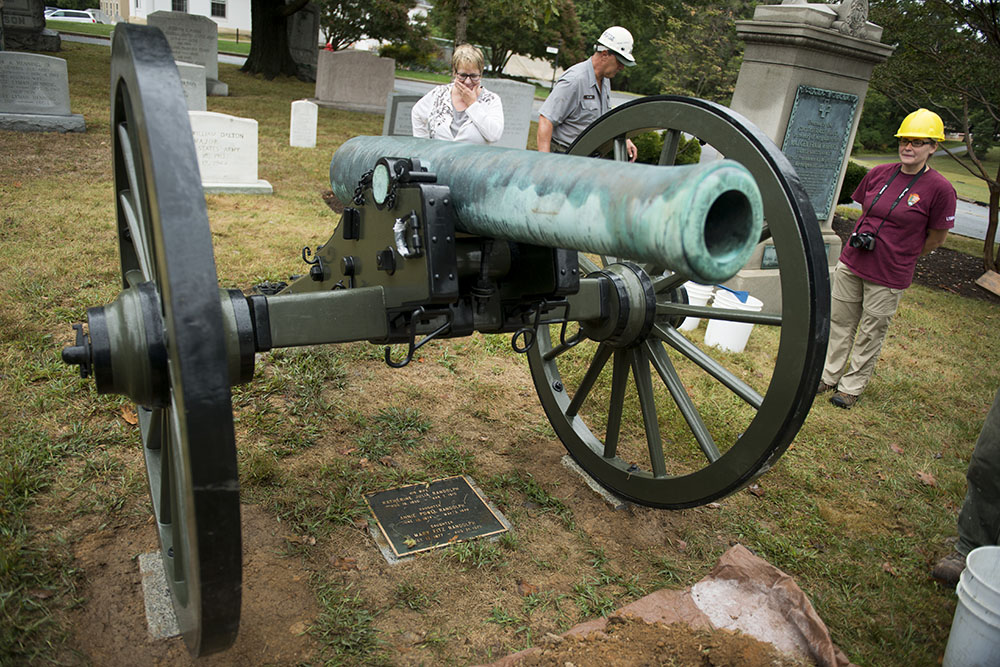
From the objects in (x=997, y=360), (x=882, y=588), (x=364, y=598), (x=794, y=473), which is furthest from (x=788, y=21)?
(x=364, y=598)

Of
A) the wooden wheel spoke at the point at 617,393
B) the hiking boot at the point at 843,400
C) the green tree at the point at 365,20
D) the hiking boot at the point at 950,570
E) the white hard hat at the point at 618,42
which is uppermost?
the green tree at the point at 365,20

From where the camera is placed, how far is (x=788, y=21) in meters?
5.57

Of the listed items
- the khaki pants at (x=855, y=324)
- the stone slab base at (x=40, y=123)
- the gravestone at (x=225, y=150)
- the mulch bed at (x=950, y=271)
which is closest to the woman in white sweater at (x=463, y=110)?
the khaki pants at (x=855, y=324)

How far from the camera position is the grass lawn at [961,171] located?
2156 centimetres

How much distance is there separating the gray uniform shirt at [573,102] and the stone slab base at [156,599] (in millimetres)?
3297

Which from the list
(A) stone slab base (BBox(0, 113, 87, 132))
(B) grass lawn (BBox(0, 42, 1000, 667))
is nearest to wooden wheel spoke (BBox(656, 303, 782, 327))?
(B) grass lawn (BBox(0, 42, 1000, 667))

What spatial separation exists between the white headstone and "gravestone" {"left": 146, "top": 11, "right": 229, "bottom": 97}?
202 inches

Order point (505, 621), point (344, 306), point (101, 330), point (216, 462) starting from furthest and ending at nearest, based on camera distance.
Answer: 1. point (505, 621)
2. point (344, 306)
3. point (101, 330)
4. point (216, 462)

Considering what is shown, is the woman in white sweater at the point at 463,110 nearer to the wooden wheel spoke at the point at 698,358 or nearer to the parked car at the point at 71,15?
the wooden wheel spoke at the point at 698,358

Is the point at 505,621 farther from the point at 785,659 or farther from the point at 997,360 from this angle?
the point at 997,360

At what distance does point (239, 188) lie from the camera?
7488 millimetres

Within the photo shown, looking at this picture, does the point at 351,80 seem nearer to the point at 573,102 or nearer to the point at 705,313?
the point at 573,102

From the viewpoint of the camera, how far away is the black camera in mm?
4348

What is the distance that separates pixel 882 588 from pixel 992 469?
2.02 ft
